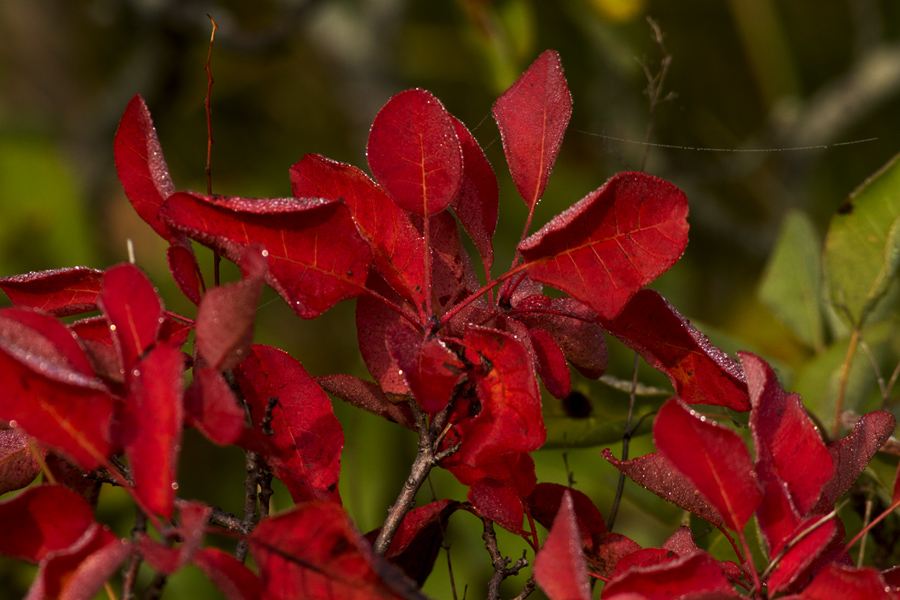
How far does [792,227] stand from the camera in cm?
68

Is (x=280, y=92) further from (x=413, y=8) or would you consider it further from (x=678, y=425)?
(x=678, y=425)

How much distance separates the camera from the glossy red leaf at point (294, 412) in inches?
12.7

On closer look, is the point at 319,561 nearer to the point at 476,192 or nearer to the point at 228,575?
the point at 228,575

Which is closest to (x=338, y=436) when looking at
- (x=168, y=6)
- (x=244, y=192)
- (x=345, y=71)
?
(x=168, y=6)

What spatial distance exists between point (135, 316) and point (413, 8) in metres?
2.09

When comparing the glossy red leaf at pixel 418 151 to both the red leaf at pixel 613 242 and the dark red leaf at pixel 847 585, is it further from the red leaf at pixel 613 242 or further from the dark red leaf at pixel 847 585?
the dark red leaf at pixel 847 585

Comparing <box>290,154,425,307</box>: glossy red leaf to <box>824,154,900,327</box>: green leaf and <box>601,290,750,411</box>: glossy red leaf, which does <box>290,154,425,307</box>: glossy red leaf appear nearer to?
<box>601,290,750,411</box>: glossy red leaf

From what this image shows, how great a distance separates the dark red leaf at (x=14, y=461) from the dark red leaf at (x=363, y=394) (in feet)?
0.40

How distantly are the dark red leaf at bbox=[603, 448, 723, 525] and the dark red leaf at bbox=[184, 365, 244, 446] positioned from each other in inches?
6.0

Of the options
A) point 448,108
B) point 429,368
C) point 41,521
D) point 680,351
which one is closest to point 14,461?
point 41,521

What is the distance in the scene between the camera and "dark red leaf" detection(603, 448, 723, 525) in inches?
12.4

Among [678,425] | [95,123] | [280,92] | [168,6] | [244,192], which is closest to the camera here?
[678,425]

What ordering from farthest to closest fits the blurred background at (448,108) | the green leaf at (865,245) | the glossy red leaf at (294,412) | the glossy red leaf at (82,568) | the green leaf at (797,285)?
the blurred background at (448,108), the green leaf at (797,285), the green leaf at (865,245), the glossy red leaf at (294,412), the glossy red leaf at (82,568)

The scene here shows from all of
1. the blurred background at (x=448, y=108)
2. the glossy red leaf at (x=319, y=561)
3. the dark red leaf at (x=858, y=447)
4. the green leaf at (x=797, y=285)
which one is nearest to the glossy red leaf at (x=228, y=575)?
the glossy red leaf at (x=319, y=561)
